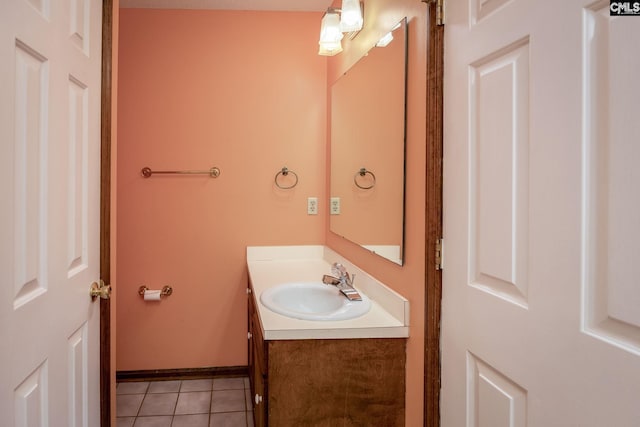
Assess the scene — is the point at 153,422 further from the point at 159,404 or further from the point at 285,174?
the point at 285,174

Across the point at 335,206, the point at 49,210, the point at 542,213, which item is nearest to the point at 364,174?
the point at 335,206

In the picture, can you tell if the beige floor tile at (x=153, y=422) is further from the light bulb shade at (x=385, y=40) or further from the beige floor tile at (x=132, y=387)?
the light bulb shade at (x=385, y=40)

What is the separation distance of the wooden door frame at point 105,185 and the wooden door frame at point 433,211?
3.38 ft

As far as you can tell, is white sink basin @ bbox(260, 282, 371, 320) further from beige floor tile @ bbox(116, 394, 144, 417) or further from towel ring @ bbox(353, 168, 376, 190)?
beige floor tile @ bbox(116, 394, 144, 417)

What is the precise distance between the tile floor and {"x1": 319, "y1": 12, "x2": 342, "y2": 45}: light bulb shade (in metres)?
2.14

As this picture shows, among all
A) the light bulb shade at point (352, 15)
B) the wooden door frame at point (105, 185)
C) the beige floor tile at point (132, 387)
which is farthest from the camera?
the beige floor tile at point (132, 387)

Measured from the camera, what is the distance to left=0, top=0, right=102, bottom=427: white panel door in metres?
0.87

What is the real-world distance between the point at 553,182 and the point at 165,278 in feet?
8.27

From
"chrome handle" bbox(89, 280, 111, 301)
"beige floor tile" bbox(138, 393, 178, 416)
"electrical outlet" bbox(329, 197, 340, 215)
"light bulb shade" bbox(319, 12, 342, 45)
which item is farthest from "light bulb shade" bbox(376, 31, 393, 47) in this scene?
"beige floor tile" bbox(138, 393, 178, 416)

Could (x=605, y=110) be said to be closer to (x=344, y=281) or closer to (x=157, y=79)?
(x=344, y=281)

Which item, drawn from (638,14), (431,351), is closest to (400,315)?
(431,351)

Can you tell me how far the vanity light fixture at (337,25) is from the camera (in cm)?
206

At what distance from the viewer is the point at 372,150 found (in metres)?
1.96

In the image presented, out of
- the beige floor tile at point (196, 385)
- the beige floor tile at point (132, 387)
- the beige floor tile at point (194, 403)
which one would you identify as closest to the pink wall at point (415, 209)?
the beige floor tile at point (194, 403)
